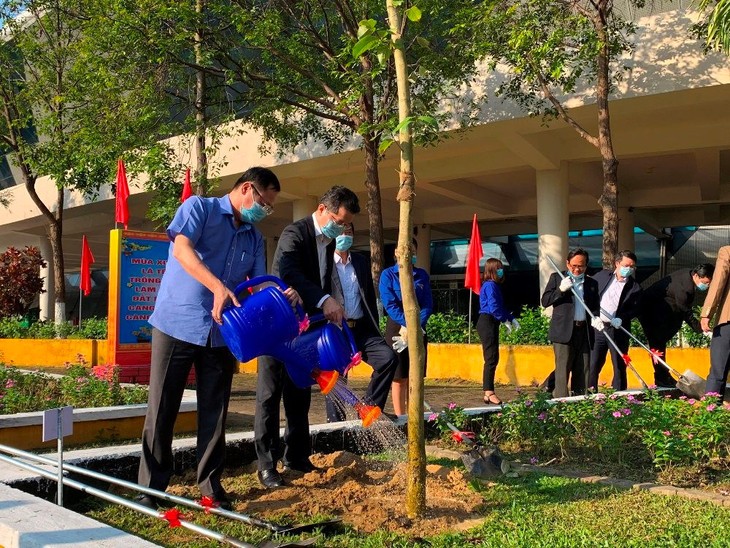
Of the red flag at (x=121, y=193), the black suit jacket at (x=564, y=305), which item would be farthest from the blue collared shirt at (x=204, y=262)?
the red flag at (x=121, y=193)

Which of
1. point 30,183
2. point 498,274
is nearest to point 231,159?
point 30,183

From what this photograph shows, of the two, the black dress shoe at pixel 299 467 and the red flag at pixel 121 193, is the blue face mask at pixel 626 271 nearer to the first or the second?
the black dress shoe at pixel 299 467

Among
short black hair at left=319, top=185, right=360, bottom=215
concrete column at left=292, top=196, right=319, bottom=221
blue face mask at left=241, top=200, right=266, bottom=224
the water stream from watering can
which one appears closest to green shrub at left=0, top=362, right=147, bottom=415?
the water stream from watering can

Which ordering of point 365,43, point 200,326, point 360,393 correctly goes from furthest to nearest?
point 360,393
point 200,326
point 365,43

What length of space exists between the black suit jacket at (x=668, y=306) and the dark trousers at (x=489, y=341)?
5.73 feet

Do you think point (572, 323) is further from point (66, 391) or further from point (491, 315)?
point (66, 391)

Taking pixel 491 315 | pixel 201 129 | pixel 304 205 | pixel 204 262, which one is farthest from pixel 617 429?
pixel 304 205

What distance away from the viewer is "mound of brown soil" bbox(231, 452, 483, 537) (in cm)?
330

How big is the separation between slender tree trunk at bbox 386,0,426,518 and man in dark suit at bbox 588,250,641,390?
16.4 ft

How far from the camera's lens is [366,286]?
5.12 meters

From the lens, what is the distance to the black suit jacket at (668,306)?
27.7 ft

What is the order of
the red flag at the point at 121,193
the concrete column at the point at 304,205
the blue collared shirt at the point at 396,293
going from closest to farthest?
the blue collared shirt at the point at 396,293
the red flag at the point at 121,193
the concrete column at the point at 304,205

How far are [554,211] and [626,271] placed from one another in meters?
8.13

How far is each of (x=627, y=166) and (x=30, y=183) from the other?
13.9m
